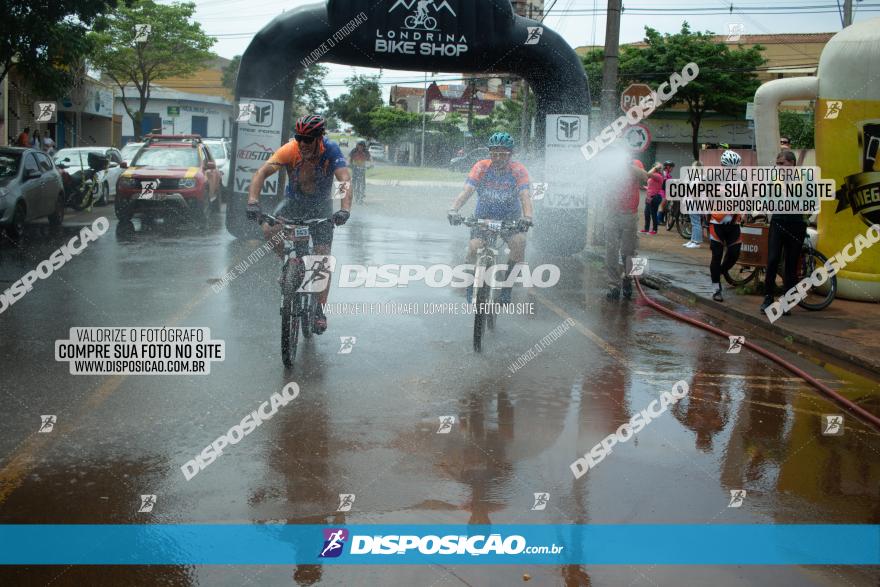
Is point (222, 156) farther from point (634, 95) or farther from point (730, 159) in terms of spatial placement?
point (730, 159)

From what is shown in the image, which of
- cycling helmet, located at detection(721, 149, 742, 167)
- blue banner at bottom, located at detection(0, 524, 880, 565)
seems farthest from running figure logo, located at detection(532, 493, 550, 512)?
cycling helmet, located at detection(721, 149, 742, 167)

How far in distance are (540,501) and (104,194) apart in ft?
76.0

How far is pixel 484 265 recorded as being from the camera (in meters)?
9.08

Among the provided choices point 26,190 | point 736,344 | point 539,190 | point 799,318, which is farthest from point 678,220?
point 26,190

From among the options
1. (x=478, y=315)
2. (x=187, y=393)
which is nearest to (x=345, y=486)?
(x=187, y=393)

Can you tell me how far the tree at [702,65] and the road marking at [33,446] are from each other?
3795 centimetres

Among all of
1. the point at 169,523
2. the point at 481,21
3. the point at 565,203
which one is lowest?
the point at 169,523

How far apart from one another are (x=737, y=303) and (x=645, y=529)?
27.6 ft

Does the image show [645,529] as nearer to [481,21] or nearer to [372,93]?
[481,21]

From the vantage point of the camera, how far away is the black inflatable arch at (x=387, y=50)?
51.7ft

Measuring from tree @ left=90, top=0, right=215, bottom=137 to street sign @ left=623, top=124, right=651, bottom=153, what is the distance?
3587 centimetres

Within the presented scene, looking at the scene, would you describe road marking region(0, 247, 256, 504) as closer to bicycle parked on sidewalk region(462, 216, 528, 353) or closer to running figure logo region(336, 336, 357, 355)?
running figure logo region(336, 336, 357, 355)

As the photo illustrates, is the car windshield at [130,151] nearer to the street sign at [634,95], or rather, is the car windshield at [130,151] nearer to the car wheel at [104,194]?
the car wheel at [104,194]

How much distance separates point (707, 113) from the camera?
45.6 m
